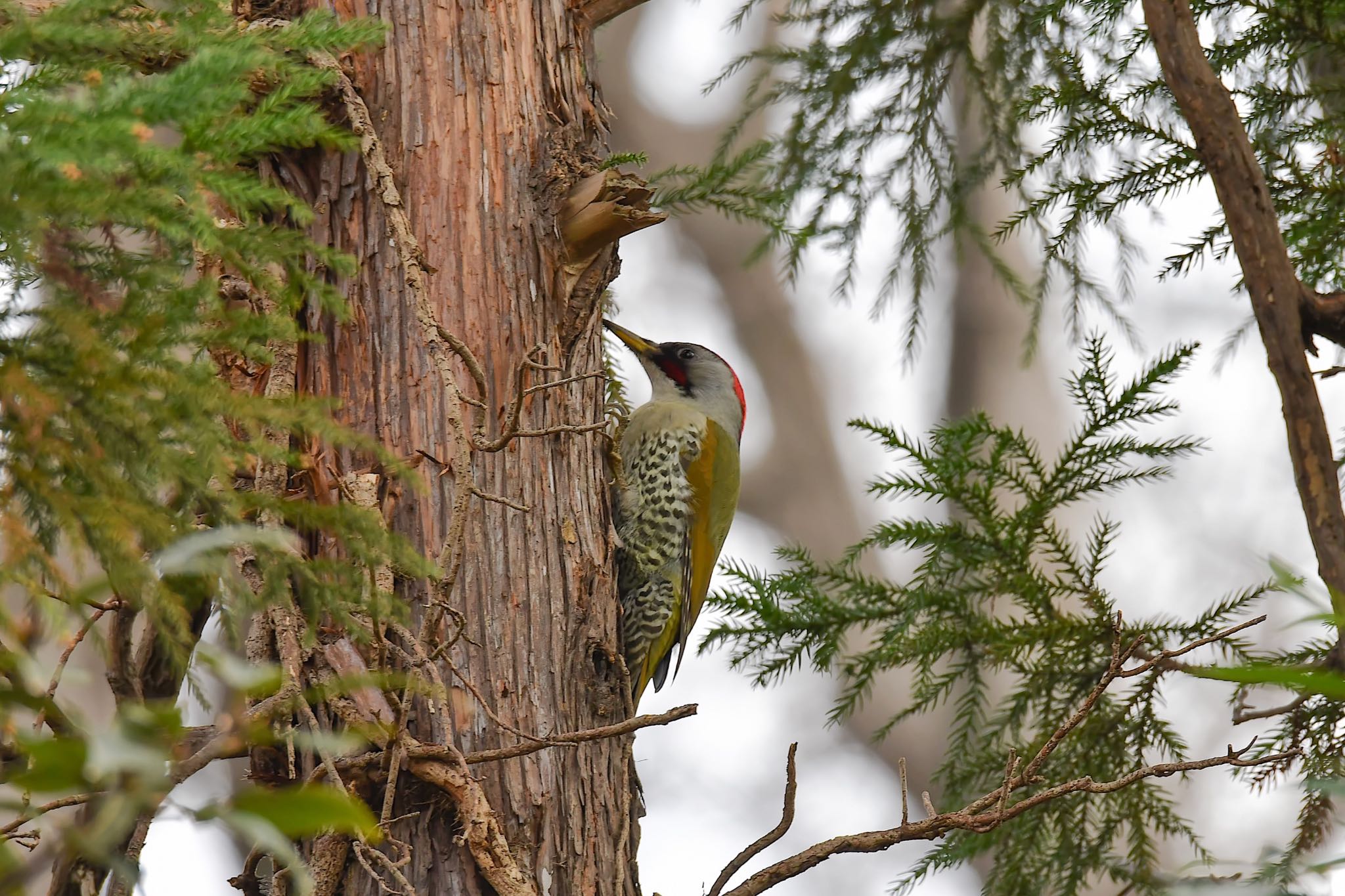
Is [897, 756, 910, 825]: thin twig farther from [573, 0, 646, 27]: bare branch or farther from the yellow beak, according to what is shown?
the yellow beak

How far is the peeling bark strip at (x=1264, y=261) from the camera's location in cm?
246

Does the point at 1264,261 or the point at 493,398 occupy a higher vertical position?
the point at 1264,261

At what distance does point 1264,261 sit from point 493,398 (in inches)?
60.9

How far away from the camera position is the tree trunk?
230 centimetres

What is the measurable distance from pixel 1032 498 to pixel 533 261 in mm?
1566

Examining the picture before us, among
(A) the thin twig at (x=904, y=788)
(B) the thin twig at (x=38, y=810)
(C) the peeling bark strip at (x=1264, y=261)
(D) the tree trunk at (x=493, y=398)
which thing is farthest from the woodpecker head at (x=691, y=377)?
(B) the thin twig at (x=38, y=810)

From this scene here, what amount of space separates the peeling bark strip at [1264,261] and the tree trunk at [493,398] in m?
1.25

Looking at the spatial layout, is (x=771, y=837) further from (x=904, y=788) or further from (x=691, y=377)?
(x=691, y=377)

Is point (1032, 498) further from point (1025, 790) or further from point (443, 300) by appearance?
point (443, 300)

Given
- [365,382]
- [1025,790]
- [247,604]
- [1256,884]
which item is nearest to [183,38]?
[247,604]

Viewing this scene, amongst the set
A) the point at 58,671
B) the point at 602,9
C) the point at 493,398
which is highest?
the point at 602,9

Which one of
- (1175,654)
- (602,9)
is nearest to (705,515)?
(602,9)

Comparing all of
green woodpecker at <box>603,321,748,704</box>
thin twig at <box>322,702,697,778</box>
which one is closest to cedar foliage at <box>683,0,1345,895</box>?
green woodpecker at <box>603,321,748,704</box>

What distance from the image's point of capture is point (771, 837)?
2129 mm
